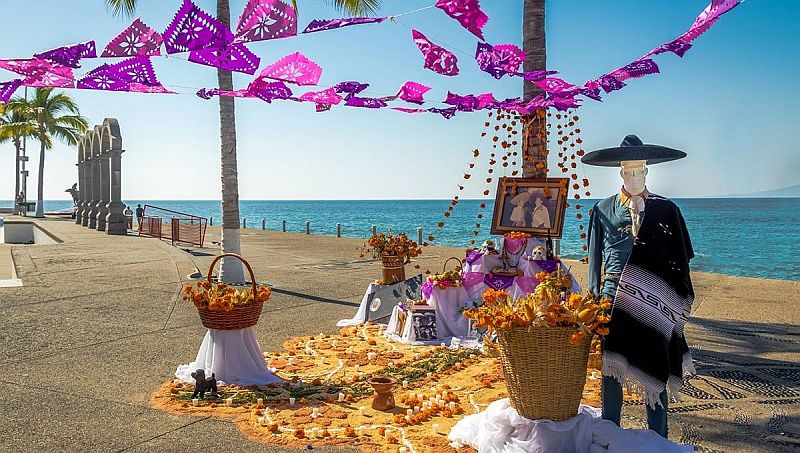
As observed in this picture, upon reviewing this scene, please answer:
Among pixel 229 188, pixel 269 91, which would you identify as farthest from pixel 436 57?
pixel 229 188

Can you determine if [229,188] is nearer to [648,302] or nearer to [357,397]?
[357,397]

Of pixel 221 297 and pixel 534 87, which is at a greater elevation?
pixel 534 87

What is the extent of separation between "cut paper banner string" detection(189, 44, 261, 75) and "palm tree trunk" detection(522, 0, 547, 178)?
4.69m

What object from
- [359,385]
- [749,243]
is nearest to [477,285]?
[359,385]

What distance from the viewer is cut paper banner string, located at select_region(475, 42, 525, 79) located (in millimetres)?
7203

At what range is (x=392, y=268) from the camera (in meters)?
9.98

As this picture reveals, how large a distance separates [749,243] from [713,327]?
56786mm

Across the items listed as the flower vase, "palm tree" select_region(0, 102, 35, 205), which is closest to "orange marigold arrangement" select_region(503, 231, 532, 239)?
the flower vase

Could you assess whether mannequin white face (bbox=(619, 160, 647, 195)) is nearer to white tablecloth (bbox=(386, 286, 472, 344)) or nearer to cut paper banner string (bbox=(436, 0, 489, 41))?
cut paper banner string (bbox=(436, 0, 489, 41))

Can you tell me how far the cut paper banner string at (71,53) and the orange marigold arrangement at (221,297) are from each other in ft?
8.15

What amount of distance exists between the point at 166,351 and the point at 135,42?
13.3 ft

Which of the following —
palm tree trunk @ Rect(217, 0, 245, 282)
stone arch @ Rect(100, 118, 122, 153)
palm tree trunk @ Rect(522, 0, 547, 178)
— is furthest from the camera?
stone arch @ Rect(100, 118, 122, 153)

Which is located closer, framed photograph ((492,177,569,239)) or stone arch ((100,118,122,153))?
framed photograph ((492,177,569,239))

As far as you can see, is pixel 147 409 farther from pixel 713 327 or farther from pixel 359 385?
pixel 713 327
